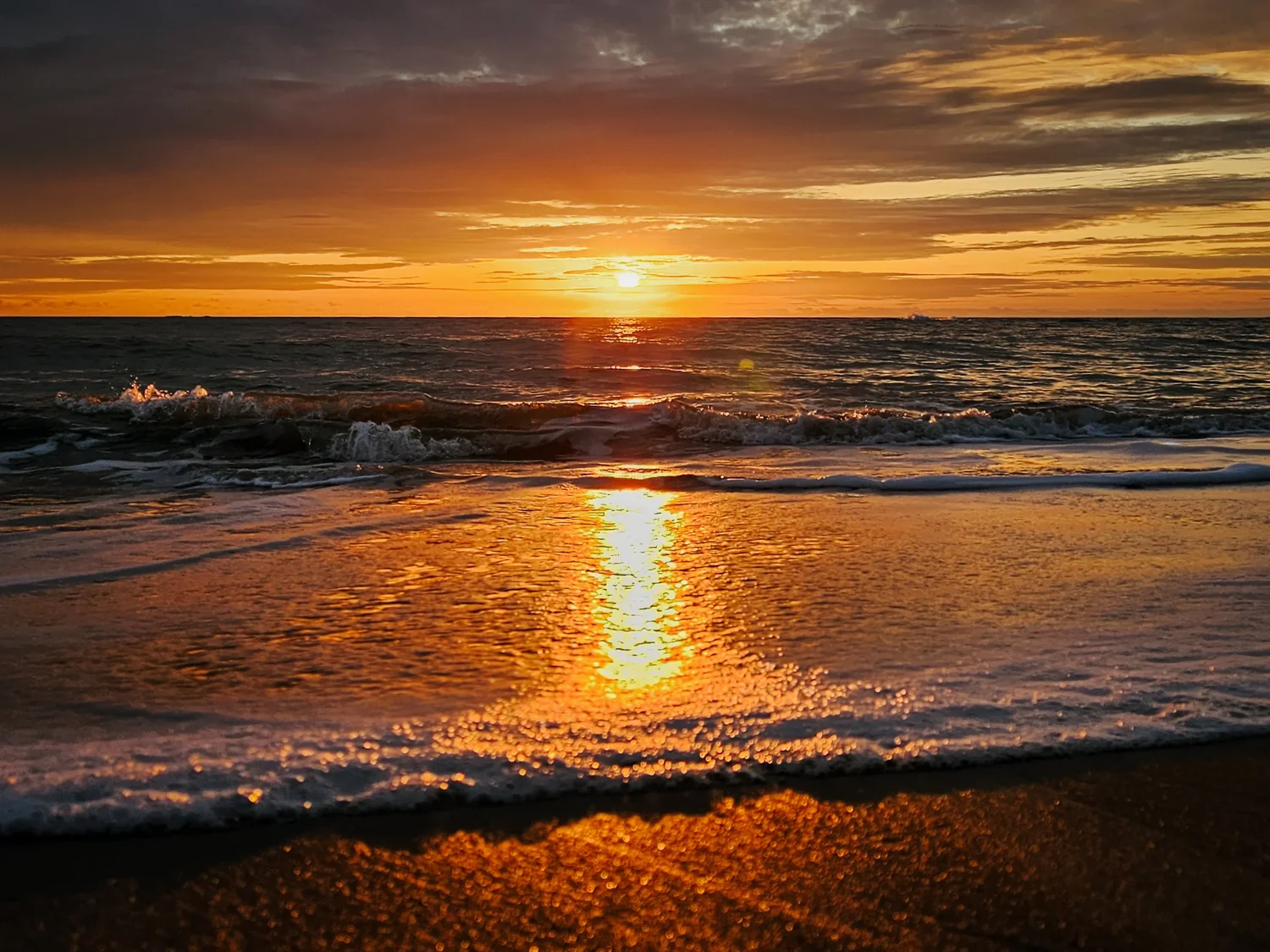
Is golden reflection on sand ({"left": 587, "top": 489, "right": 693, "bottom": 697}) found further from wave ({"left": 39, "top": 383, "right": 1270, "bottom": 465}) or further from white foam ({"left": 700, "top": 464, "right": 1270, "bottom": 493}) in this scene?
wave ({"left": 39, "top": 383, "right": 1270, "bottom": 465})

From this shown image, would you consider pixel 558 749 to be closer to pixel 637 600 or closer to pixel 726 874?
pixel 726 874

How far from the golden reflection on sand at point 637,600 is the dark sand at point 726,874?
0.97 m

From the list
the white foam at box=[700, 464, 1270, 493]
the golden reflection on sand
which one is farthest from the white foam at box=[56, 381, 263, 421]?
the golden reflection on sand

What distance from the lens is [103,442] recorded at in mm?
13008

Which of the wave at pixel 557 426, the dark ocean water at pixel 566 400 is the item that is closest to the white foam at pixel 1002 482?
the dark ocean water at pixel 566 400

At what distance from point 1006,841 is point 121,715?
9.08ft

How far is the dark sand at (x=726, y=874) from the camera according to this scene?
2.27 m

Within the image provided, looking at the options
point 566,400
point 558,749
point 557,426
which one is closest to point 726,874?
point 558,749

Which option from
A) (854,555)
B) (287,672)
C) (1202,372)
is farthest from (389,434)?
(1202,372)

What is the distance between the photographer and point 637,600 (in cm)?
493

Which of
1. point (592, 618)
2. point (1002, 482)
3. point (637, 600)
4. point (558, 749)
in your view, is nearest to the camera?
point (558, 749)

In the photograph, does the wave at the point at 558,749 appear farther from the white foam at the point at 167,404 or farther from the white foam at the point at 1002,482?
the white foam at the point at 167,404

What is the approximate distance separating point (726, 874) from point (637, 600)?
8.06 ft

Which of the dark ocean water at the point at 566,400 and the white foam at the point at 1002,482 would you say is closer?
the white foam at the point at 1002,482
